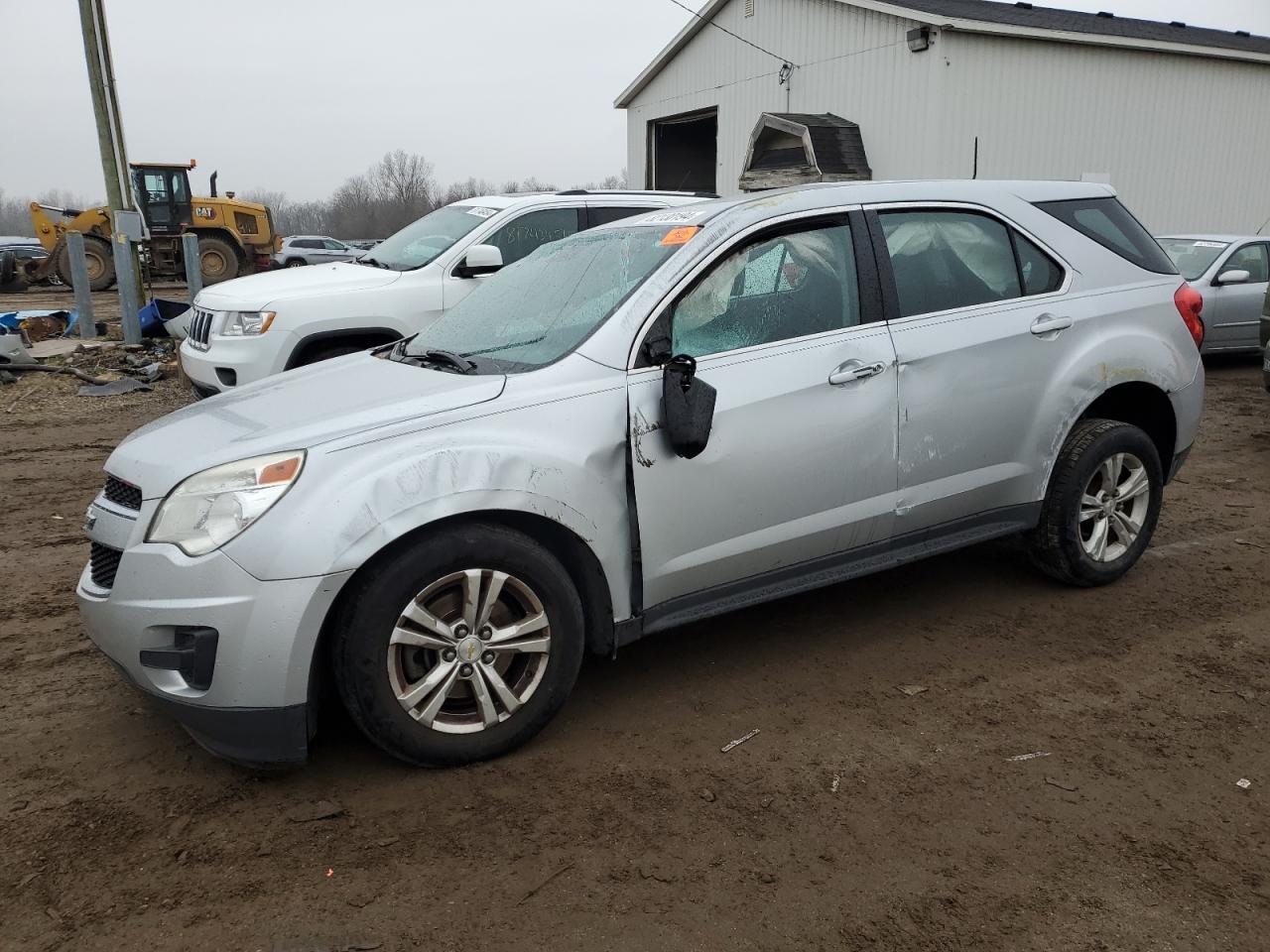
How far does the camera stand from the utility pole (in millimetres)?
13383

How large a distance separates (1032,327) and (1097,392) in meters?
0.46

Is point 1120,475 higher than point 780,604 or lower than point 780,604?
higher

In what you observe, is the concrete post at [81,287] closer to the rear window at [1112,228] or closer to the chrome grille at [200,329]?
the chrome grille at [200,329]

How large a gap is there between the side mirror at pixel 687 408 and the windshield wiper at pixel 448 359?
0.72 meters

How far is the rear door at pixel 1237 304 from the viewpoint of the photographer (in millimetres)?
11023

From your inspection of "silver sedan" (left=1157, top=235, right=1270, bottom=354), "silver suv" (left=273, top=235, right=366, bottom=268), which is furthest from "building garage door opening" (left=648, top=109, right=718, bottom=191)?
"silver suv" (left=273, top=235, right=366, bottom=268)

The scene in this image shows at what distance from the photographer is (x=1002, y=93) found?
627 inches

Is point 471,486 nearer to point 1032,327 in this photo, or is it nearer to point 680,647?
point 680,647

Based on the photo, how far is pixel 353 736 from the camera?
3.34 m

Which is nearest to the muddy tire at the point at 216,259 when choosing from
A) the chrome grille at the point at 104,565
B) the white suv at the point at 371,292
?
the white suv at the point at 371,292

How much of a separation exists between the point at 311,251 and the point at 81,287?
80.7 feet

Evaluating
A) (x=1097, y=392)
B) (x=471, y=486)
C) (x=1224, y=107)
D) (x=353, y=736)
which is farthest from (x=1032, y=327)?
(x=1224, y=107)

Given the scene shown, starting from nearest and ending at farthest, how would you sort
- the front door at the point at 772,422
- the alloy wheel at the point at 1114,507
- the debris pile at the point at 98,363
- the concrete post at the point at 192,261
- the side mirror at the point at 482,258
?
the front door at the point at 772,422 → the alloy wheel at the point at 1114,507 → the side mirror at the point at 482,258 → the debris pile at the point at 98,363 → the concrete post at the point at 192,261

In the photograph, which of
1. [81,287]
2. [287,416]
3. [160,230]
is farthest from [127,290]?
[160,230]
